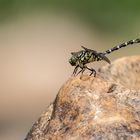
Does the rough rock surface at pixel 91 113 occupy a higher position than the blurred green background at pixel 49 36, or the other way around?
the blurred green background at pixel 49 36

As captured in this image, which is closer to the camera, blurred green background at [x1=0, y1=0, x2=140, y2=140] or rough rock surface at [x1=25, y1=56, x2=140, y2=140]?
rough rock surface at [x1=25, y1=56, x2=140, y2=140]

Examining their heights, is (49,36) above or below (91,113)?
above

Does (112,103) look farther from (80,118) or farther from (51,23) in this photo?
(51,23)

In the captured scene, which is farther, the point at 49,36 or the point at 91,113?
the point at 49,36

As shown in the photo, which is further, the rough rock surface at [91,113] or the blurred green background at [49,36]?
the blurred green background at [49,36]

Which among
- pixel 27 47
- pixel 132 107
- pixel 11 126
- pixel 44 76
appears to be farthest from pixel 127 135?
pixel 27 47
